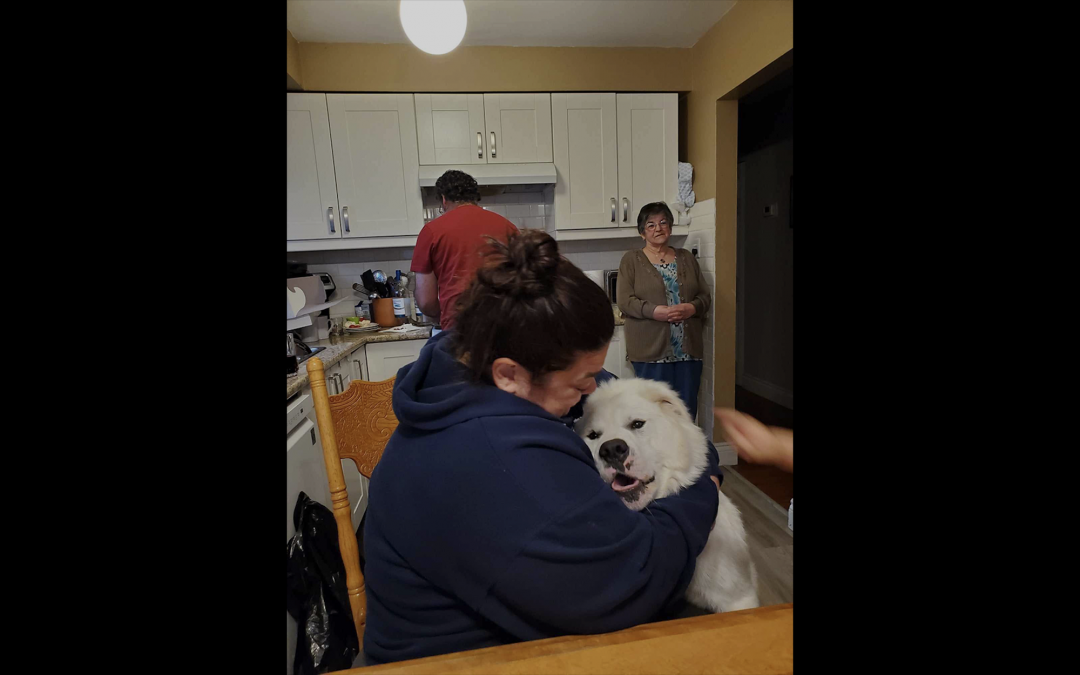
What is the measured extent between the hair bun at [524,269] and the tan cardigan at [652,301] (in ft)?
0.40

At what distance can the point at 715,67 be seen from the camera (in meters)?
0.54

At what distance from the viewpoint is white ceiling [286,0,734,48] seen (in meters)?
0.47

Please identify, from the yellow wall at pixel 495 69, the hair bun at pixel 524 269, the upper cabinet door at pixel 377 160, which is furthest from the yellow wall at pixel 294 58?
the hair bun at pixel 524 269

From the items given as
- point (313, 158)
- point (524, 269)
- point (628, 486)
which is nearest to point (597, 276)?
point (524, 269)

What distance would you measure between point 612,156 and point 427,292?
1.15 feet

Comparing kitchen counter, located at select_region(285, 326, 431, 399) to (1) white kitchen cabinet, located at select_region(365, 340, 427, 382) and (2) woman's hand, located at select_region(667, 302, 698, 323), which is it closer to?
(1) white kitchen cabinet, located at select_region(365, 340, 427, 382)

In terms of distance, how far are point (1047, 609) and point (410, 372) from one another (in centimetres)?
37

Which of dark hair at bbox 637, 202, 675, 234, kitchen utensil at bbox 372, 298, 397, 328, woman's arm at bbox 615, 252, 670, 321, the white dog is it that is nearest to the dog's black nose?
the white dog

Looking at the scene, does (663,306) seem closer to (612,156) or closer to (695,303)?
(695,303)

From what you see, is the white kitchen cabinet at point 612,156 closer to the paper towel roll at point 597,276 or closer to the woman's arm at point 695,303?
the woman's arm at point 695,303

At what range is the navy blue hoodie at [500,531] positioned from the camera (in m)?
0.29
